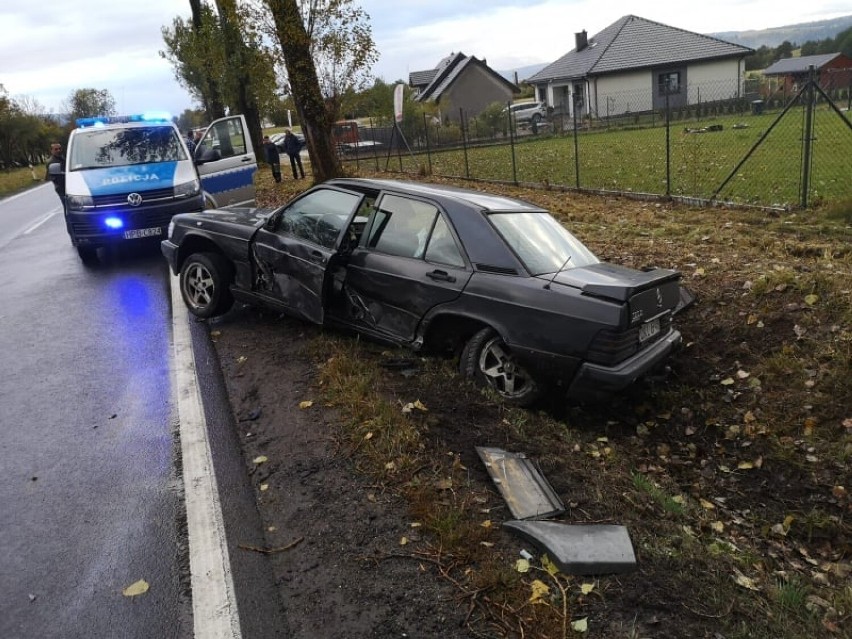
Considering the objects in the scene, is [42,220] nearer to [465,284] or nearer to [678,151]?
[465,284]

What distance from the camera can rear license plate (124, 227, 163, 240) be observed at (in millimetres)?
10531

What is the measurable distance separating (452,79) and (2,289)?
5499 centimetres

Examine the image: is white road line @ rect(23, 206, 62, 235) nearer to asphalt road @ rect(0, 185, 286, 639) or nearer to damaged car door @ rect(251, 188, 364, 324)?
asphalt road @ rect(0, 185, 286, 639)

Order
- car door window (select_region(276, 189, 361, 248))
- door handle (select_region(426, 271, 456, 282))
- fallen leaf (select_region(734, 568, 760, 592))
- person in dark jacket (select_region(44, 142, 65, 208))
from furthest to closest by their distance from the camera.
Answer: person in dark jacket (select_region(44, 142, 65, 208)) → car door window (select_region(276, 189, 361, 248)) → door handle (select_region(426, 271, 456, 282)) → fallen leaf (select_region(734, 568, 760, 592))

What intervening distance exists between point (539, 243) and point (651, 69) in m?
46.6

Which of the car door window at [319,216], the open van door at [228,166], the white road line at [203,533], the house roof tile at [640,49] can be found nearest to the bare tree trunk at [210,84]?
the open van door at [228,166]

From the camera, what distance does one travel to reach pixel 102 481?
421 cm

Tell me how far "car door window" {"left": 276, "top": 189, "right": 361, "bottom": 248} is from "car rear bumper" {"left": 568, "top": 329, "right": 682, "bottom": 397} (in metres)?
2.44

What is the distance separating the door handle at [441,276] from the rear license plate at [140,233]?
6798 mm

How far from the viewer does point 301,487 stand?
12.9 ft

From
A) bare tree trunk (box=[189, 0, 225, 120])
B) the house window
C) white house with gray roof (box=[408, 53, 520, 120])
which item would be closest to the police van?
bare tree trunk (box=[189, 0, 225, 120])

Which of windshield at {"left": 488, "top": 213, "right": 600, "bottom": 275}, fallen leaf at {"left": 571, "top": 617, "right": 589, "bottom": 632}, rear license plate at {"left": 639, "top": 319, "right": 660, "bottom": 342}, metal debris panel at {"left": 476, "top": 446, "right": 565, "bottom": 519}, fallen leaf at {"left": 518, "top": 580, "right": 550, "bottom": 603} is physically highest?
windshield at {"left": 488, "top": 213, "right": 600, "bottom": 275}

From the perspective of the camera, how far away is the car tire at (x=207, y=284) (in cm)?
689

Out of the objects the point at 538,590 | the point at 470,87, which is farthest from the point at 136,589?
Answer: the point at 470,87
